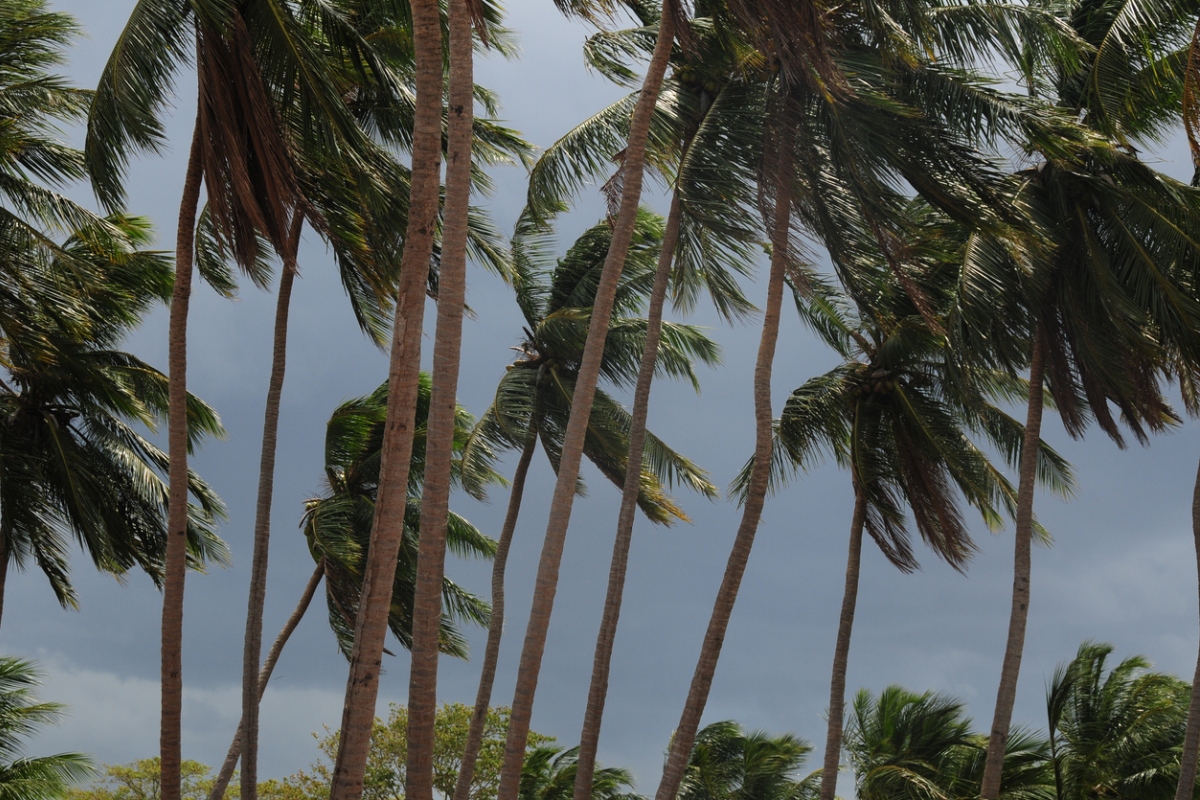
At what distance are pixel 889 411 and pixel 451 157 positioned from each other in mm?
11048

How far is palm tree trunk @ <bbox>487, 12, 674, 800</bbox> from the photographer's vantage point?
27.3ft

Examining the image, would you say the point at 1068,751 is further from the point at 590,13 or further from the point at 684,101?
the point at 590,13

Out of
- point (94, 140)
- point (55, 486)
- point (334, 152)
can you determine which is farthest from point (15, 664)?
point (334, 152)

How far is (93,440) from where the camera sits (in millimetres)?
16156

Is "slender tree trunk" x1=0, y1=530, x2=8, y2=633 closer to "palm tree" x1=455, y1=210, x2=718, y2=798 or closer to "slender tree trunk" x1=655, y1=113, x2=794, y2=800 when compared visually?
"palm tree" x1=455, y1=210, x2=718, y2=798

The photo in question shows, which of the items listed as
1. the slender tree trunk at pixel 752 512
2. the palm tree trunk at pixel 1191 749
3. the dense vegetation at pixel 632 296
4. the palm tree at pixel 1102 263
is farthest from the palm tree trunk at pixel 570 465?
the palm tree trunk at pixel 1191 749

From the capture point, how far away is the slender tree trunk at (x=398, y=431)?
19.8ft

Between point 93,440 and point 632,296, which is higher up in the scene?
point 632,296

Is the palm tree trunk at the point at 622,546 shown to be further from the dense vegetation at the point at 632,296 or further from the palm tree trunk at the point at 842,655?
the palm tree trunk at the point at 842,655

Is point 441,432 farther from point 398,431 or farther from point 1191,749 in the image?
point 1191,749

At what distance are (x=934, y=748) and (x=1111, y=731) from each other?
2.40m

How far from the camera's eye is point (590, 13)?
30.3 feet

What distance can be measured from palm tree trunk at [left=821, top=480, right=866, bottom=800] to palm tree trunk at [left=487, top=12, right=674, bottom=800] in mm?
7692

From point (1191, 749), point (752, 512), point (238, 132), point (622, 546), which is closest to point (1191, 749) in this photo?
point (1191, 749)
